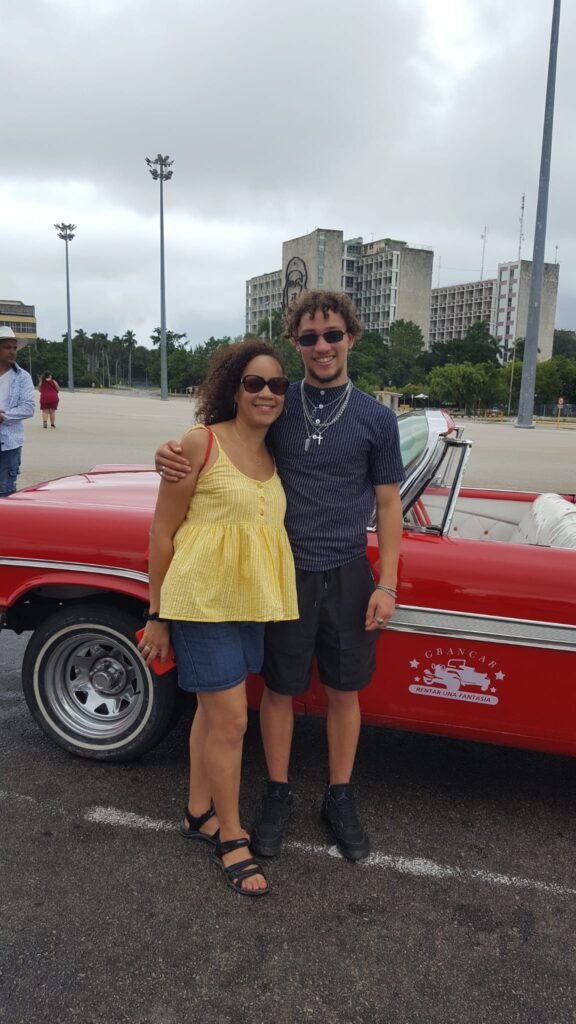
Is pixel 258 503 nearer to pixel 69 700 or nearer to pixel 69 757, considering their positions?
pixel 69 700

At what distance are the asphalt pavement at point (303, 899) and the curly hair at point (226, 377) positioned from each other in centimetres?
147

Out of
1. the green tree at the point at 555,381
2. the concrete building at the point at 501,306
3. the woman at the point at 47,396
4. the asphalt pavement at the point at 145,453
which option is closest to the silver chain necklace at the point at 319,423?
the asphalt pavement at the point at 145,453

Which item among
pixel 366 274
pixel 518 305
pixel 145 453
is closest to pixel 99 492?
pixel 145 453

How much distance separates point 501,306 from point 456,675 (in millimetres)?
156719

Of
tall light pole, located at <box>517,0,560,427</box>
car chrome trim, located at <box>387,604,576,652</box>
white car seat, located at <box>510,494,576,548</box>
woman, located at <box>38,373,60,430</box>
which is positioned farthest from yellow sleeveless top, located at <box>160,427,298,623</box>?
tall light pole, located at <box>517,0,560,427</box>

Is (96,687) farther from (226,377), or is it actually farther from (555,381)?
(555,381)

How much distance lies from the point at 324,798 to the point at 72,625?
1.17 m

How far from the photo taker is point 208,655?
2359mm

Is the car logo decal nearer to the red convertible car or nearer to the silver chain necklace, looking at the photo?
the red convertible car

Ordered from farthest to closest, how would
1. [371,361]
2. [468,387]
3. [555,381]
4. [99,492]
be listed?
[371,361] < [555,381] < [468,387] < [99,492]

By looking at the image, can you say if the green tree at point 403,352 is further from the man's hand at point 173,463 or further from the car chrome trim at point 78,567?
the man's hand at point 173,463

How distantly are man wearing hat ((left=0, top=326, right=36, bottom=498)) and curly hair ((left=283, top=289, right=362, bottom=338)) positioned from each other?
148 inches

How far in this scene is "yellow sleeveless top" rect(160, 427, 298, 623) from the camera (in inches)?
90.9

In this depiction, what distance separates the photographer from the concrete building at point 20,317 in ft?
375
